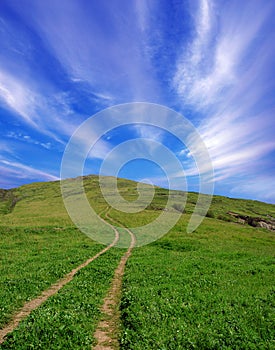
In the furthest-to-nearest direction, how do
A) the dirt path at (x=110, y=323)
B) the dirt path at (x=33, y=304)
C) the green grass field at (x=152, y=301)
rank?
the dirt path at (x=33, y=304), the dirt path at (x=110, y=323), the green grass field at (x=152, y=301)

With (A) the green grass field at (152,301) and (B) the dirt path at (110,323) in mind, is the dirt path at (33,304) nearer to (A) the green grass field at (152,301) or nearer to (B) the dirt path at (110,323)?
(A) the green grass field at (152,301)

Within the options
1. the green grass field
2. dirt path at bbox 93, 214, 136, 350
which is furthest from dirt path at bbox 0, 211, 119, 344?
dirt path at bbox 93, 214, 136, 350

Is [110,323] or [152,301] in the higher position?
[152,301]

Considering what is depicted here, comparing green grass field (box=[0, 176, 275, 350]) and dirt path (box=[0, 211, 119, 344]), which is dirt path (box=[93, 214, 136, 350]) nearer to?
green grass field (box=[0, 176, 275, 350])

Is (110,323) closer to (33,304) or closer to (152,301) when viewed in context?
(152,301)

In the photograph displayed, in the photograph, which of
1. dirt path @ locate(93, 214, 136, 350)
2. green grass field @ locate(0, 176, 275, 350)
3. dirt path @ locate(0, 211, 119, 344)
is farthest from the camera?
dirt path @ locate(0, 211, 119, 344)

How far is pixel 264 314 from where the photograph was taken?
12078mm

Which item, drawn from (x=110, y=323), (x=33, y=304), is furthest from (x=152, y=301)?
(x=33, y=304)

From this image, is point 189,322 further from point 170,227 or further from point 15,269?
point 170,227

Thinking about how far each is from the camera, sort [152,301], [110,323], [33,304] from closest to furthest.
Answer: [110,323] → [152,301] → [33,304]

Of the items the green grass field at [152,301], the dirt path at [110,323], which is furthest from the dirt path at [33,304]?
the dirt path at [110,323]

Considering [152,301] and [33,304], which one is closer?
[152,301]

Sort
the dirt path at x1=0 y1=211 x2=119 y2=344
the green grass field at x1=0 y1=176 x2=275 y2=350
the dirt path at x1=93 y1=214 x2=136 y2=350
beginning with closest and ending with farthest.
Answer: the green grass field at x1=0 y1=176 x2=275 y2=350
the dirt path at x1=93 y1=214 x2=136 y2=350
the dirt path at x1=0 y1=211 x2=119 y2=344

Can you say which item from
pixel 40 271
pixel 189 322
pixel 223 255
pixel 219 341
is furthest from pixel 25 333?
pixel 223 255
